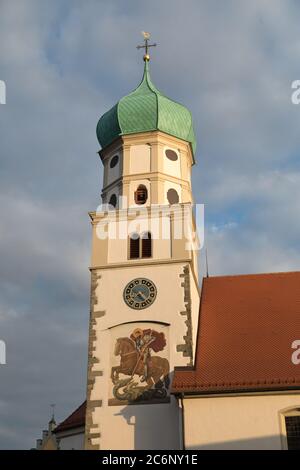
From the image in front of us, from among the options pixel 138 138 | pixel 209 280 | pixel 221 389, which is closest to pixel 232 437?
pixel 221 389

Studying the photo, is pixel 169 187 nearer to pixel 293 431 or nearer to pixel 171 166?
pixel 171 166

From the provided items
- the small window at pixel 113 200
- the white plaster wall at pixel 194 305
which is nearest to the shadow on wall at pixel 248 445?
the white plaster wall at pixel 194 305

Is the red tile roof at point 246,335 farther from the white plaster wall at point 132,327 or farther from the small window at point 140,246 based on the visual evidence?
the small window at point 140,246

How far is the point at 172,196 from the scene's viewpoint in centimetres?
2333

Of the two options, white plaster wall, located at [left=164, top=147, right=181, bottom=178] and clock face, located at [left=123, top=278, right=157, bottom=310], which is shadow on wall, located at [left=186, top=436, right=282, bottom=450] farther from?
white plaster wall, located at [left=164, top=147, right=181, bottom=178]

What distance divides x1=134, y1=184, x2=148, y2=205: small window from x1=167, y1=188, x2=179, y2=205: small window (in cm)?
89

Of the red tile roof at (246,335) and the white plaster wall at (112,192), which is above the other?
the white plaster wall at (112,192)

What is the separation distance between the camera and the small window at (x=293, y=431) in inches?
698

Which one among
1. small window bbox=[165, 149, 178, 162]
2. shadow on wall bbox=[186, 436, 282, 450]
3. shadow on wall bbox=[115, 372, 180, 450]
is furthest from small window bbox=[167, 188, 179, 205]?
shadow on wall bbox=[186, 436, 282, 450]

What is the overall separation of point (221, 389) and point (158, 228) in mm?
6426

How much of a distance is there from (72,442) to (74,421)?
28.9 inches

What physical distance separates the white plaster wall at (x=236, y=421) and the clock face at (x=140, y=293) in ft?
12.5

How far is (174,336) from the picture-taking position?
2000 cm

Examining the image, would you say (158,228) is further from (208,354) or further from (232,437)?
(232,437)
